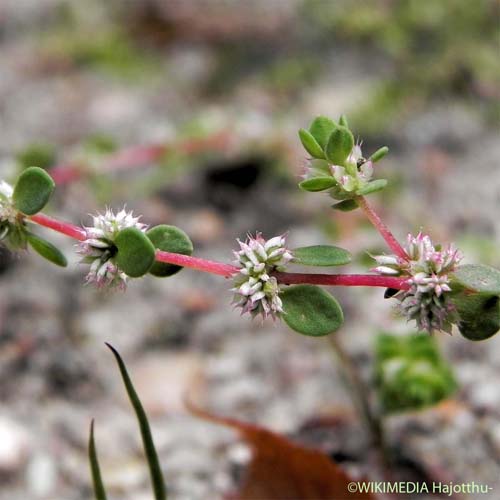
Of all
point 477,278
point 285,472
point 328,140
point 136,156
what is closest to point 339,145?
point 328,140

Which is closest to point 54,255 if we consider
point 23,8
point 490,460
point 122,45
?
point 490,460

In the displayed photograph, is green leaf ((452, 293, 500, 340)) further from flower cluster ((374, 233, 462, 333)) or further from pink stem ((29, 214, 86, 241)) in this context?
pink stem ((29, 214, 86, 241))

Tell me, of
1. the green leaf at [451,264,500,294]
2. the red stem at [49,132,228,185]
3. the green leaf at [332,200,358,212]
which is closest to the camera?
the green leaf at [451,264,500,294]

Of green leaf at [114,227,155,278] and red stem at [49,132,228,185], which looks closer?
green leaf at [114,227,155,278]

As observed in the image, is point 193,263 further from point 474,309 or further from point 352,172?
point 474,309

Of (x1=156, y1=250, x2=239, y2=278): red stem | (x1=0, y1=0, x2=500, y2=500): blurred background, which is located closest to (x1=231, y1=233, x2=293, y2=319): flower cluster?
→ (x1=156, y1=250, x2=239, y2=278): red stem

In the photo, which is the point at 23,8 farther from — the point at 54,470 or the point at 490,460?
the point at 490,460

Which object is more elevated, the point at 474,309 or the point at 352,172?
the point at 352,172
